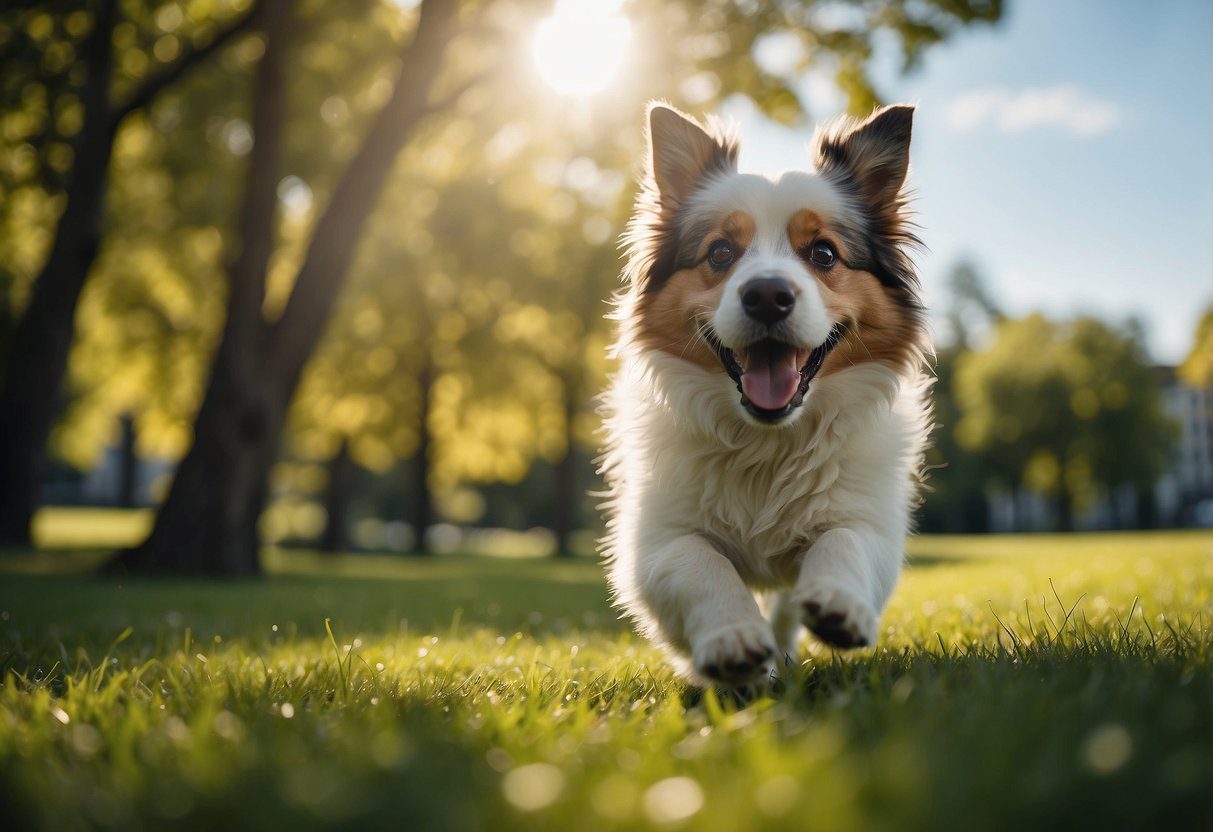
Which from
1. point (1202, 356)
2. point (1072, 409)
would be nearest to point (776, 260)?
point (1202, 356)

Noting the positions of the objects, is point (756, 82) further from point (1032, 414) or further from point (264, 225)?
point (1032, 414)

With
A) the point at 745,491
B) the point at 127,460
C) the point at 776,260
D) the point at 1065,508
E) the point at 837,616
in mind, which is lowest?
the point at 1065,508

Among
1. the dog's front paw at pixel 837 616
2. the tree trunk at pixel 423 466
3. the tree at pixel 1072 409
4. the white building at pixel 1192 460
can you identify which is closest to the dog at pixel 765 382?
the dog's front paw at pixel 837 616

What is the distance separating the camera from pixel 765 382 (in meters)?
3.54

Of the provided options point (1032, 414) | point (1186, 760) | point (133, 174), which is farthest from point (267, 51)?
point (1032, 414)

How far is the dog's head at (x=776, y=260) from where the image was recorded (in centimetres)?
349

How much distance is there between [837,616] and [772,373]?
1187mm

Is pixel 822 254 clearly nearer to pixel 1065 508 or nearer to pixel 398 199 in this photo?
pixel 398 199

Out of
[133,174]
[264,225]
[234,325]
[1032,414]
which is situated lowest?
[1032,414]

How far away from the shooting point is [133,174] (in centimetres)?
1758

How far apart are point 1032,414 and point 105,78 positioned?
42228 mm

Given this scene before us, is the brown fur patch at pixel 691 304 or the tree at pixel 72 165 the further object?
the tree at pixel 72 165

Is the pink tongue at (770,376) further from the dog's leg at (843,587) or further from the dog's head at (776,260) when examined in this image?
the dog's leg at (843,587)

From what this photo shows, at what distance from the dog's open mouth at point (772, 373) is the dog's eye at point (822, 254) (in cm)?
31
